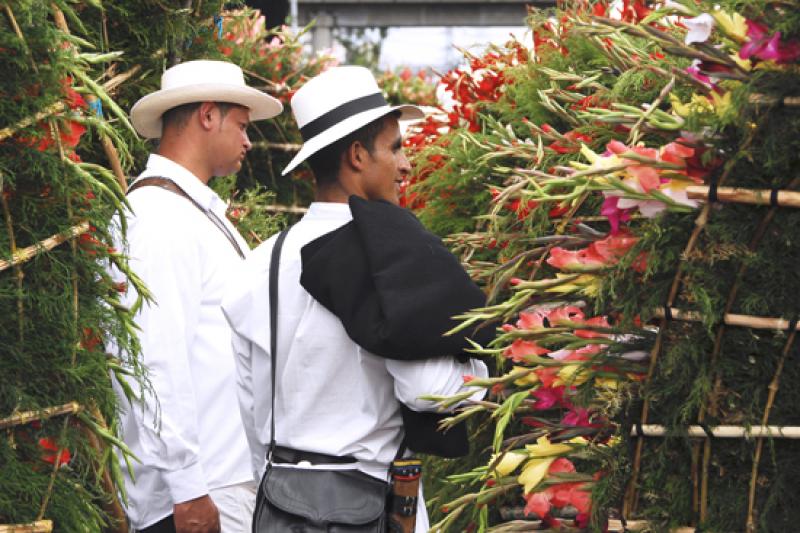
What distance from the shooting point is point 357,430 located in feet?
9.28

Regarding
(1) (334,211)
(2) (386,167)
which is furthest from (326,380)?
(2) (386,167)

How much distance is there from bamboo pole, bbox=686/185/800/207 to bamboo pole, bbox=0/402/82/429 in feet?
3.94

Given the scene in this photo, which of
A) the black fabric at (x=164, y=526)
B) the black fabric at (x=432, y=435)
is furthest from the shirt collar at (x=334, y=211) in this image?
the black fabric at (x=164, y=526)

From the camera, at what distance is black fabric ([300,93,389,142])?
307cm

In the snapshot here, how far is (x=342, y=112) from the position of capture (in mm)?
3080

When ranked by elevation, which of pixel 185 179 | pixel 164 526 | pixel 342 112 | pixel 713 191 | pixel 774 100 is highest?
pixel 774 100

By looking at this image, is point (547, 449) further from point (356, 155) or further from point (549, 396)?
point (356, 155)

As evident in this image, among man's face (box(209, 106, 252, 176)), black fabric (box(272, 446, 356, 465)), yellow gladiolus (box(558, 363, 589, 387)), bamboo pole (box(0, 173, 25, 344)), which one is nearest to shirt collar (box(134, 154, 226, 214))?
man's face (box(209, 106, 252, 176))

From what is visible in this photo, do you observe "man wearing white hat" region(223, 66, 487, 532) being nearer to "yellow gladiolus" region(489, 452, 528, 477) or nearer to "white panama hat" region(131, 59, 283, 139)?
"yellow gladiolus" region(489, 452, 528, 477)

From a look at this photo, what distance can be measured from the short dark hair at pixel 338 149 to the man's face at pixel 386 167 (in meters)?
0.02

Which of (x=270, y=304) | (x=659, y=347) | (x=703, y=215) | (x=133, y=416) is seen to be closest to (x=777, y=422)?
(x=659, y=347)

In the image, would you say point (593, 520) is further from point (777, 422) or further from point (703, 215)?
point (703, 215)

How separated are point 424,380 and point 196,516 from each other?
3.13 ft

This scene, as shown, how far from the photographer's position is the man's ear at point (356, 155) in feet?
9.93
